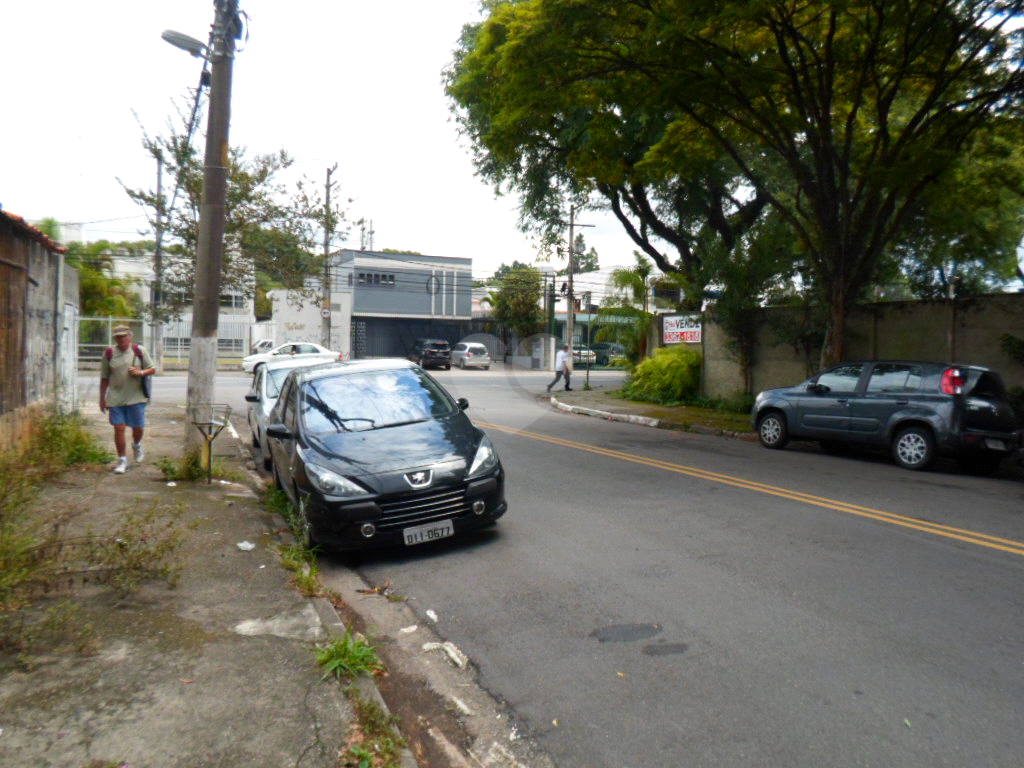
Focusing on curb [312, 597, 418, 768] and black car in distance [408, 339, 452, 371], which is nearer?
curb [312, 597, 418, 768]

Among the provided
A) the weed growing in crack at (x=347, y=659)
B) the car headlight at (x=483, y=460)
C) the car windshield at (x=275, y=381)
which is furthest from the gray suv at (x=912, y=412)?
Result: the weed growing in crack at (x=347, y=659)

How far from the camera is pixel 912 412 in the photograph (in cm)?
1176

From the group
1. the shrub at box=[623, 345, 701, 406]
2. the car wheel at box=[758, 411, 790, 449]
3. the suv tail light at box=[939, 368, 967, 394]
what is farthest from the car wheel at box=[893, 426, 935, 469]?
the shrub at box=[623, 345, 701, 406]

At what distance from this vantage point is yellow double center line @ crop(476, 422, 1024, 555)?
23.0 feet

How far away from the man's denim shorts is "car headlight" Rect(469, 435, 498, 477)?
15.4 feet

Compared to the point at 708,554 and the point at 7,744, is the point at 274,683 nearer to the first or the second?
the point at 7,744

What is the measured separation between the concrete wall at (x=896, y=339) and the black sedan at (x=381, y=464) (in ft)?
36.2

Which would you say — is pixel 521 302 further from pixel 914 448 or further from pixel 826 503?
pixel 826 503

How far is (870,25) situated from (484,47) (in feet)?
20.9

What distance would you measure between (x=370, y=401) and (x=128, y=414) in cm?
353

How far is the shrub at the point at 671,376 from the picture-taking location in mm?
22312

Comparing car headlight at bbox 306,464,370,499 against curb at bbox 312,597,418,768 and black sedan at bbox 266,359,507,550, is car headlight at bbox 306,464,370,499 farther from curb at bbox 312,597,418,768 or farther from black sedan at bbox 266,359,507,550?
curb at bbox 312,597,418,768

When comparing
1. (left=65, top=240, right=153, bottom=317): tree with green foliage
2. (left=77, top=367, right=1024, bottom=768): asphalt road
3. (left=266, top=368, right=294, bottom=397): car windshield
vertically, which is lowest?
(left=77, top=367, right=1024, bottom=768): asphalt road

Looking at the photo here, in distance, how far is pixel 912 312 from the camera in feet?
53.0
